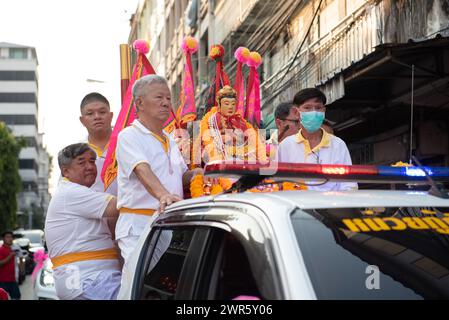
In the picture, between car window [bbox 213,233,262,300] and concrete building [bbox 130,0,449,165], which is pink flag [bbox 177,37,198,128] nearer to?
concrete building [bbox 130,0,449,165]

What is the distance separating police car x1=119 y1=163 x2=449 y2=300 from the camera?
265cm

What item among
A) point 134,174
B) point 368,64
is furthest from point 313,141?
point 368,64

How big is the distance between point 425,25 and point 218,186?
5.26 meters

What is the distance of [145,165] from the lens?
4555 millimetres

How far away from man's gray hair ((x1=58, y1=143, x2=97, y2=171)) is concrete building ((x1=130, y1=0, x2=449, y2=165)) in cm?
224

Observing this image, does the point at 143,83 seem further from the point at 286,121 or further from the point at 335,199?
the point at 286,121

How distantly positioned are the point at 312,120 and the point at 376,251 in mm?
2883

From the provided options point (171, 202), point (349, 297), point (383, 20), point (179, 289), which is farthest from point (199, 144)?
point (383, 20)

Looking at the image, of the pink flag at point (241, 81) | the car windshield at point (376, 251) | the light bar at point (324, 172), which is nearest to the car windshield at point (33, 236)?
the pink flag at point (241, 81)

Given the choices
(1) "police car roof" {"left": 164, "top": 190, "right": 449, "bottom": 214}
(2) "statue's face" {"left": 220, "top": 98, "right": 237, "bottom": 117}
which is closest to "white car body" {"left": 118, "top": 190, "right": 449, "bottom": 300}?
(1) "police car roof" {"left": 164, "top": 190, "right": 449, "bottom": 214}

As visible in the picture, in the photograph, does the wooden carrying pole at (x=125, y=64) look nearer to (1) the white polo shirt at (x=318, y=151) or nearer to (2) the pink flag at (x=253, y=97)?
(2) the pink flag at (x=253, y=97)

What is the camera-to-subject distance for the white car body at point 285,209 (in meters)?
2.52

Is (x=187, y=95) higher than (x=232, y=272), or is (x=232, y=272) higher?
(x=187, y=95)
